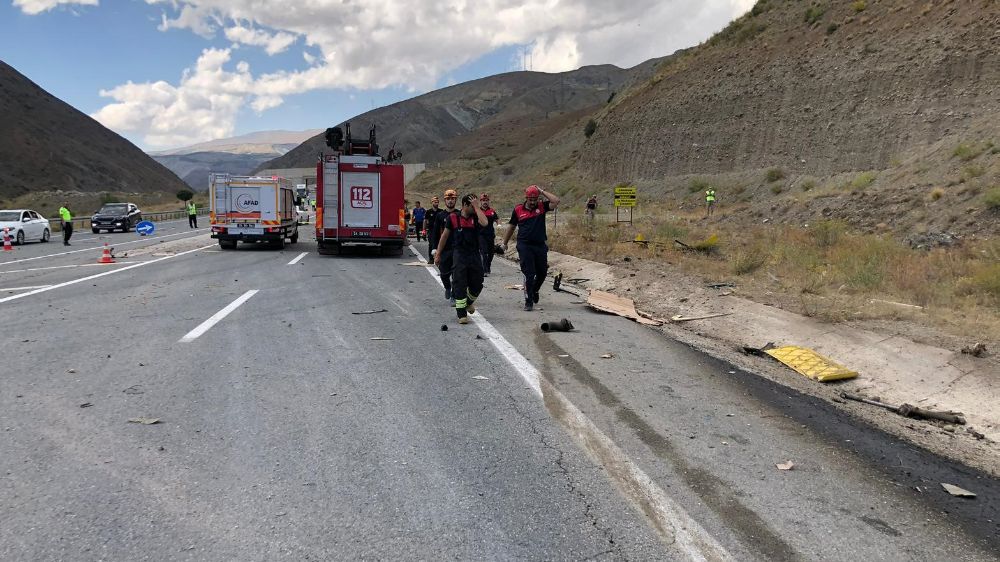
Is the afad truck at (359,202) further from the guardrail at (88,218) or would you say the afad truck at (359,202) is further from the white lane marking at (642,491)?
the guardrail at (88,218)

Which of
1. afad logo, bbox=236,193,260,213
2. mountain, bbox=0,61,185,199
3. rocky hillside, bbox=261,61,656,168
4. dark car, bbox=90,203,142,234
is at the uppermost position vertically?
rocky hillside, bbox=261,61,656,168

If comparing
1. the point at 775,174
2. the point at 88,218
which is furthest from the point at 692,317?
the point at 88,218

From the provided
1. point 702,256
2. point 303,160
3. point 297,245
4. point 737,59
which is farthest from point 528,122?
point 702,256

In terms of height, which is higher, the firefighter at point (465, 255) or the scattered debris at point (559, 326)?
the firefighter at point (465, 255)

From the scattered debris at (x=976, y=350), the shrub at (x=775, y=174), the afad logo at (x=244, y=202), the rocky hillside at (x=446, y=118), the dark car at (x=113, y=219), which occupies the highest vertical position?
the rocky hillside at (x=446, y=118)

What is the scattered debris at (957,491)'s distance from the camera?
4.06m

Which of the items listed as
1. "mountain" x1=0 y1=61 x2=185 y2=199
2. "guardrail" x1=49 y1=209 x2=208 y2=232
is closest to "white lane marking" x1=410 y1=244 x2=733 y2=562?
"guardrail" x1=49 y1=209 x2=208 y2=232

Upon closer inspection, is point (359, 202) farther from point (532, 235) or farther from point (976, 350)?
point (976, 350)

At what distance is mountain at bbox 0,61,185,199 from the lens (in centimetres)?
7862

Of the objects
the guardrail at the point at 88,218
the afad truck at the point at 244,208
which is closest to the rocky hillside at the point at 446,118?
the guardrail at the point at 88,218

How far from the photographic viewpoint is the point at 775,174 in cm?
3400

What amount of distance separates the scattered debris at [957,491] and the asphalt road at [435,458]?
0.07 meters

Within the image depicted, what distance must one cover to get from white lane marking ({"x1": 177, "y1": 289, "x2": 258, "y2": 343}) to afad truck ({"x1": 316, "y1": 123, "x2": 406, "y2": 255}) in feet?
26.8

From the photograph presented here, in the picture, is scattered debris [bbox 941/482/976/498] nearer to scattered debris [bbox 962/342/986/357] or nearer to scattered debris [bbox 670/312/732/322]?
scattered debris [bbox 962/342/986/357]
